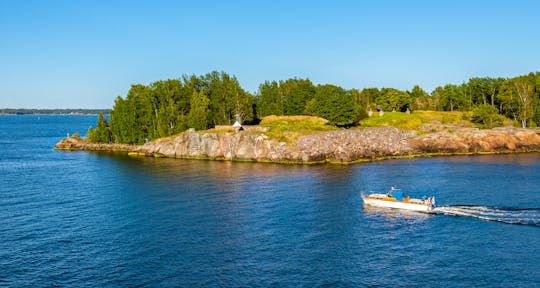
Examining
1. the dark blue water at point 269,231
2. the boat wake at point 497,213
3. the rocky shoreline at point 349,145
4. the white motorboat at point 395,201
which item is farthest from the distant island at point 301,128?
the boat wake at point 497,213

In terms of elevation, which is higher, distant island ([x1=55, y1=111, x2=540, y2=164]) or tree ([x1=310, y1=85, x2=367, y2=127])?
tree ([x1=310, y1=85, x2=367, y2=127])

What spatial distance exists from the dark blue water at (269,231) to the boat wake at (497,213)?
0.21m

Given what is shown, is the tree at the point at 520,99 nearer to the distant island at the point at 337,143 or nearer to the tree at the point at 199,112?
the distant island at the point at 337,143

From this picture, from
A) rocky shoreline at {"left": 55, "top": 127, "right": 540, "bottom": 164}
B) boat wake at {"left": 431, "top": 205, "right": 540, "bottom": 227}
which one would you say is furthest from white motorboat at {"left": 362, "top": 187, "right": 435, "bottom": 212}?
rocky shoreline at {"left": 55, "top": 127, "right": 540, "bottom": 164}

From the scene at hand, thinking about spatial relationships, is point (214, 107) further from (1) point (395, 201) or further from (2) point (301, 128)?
(1) point (395, 201)

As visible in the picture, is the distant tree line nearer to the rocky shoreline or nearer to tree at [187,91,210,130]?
tree at [187,91,210,130]

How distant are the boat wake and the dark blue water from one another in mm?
210

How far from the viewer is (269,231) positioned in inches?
2704

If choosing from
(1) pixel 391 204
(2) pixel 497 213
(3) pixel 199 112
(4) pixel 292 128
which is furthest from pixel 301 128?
(2) pixel 497 213

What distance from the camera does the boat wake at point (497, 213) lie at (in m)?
71.4

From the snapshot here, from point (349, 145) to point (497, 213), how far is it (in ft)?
228

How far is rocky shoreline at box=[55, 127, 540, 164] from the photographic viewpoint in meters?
140

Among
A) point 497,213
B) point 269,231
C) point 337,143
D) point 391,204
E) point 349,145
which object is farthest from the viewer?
point 349,145

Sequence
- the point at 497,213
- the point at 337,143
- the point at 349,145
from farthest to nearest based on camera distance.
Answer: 1. the point at 349,145
2. the point at 337,143
3. the point at 497,213
